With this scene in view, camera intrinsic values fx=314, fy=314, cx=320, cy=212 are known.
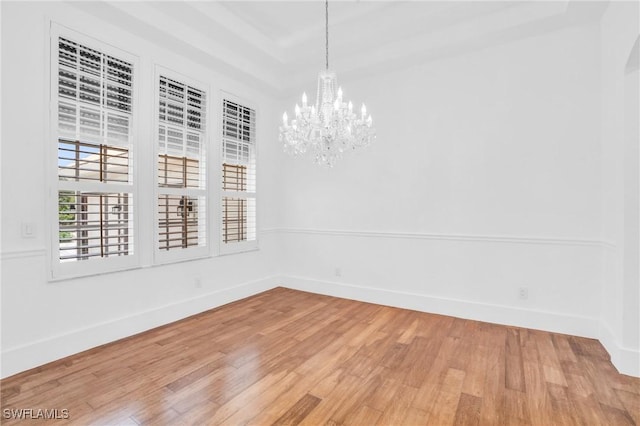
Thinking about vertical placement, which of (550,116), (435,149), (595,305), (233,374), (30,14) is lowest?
(233,374)

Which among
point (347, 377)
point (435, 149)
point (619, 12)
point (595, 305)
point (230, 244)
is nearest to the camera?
point (347, 377)

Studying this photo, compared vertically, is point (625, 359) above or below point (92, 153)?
below

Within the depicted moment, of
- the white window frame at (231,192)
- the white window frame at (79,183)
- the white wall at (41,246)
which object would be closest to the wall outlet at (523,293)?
the white window frame at (231,192)

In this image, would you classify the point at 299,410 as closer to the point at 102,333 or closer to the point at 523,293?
the point at 102,333

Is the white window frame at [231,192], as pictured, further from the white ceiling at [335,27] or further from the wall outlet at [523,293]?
the wall outlet at [523,293]

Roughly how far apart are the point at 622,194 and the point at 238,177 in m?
4.03

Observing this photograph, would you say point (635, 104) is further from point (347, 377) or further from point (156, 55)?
point (156, 55)

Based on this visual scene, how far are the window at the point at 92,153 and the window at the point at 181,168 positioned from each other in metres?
0.34

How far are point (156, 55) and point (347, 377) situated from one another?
363cm

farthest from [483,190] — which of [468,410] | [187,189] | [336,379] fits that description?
[187,189]

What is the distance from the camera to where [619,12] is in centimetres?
255

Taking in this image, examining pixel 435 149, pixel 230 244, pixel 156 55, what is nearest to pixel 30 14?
pixel 156 55

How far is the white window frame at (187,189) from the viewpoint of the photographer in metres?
3.32

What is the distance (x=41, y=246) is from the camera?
253 cm
